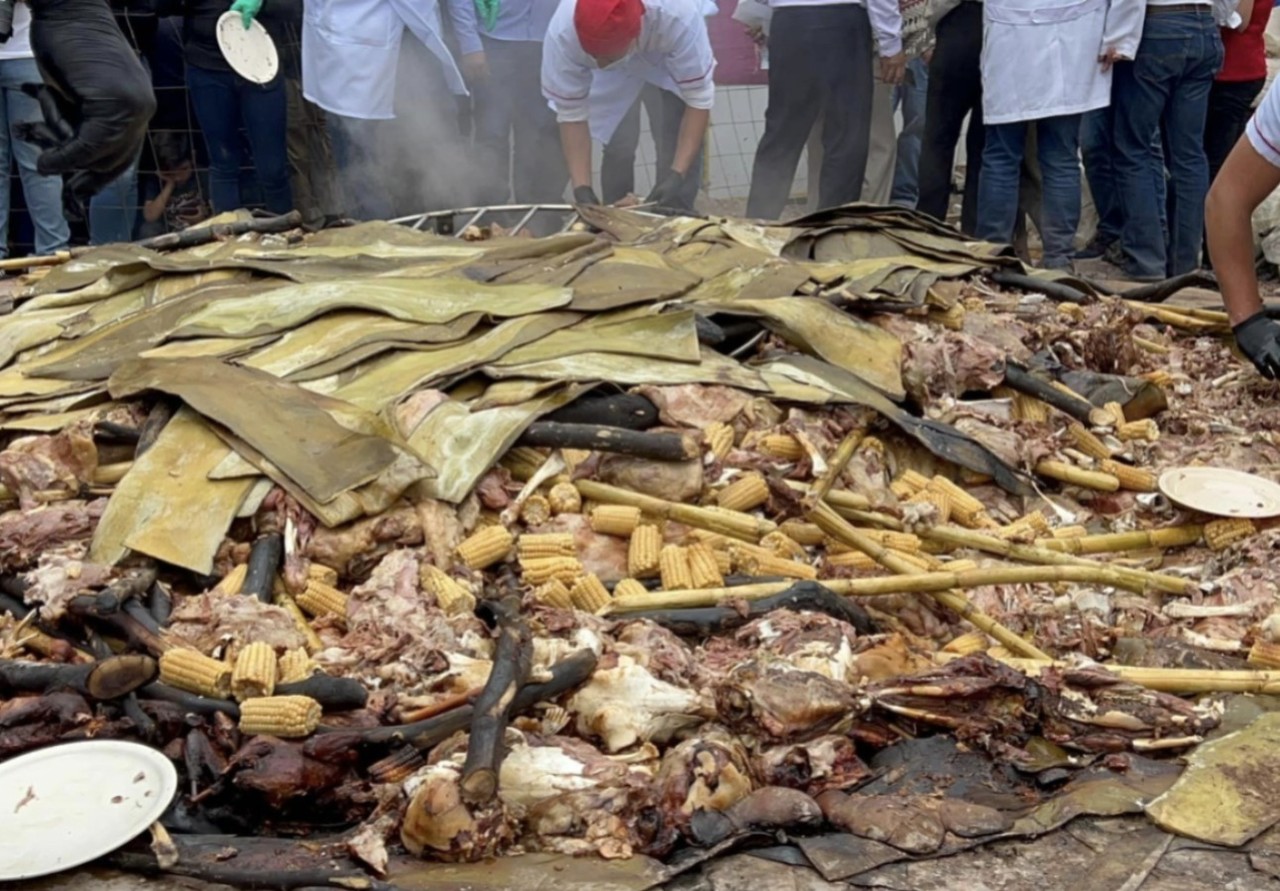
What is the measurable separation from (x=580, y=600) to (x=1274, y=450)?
9.16ft

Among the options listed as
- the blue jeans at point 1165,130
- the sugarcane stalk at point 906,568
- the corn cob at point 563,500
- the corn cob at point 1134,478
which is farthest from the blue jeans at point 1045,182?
the corn cob at point 563,500

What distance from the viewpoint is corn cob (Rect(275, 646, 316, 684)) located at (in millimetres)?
3316

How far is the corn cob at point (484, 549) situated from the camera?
384 cm

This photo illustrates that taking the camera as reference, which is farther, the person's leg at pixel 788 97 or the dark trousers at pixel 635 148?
the dark trousers at pixel 635 148

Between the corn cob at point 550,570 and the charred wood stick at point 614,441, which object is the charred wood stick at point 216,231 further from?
the corn cob at point 550,570

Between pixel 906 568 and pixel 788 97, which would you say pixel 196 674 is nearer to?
pixel 906 568

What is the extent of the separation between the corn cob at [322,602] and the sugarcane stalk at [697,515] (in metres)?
0.86

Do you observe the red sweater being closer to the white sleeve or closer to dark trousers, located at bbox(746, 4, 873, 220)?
dark trousers, located at bbox(746, 4, 873, 220)

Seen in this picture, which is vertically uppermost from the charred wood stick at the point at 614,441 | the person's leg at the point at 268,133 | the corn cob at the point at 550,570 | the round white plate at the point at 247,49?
the round white plate at the point at 247,49

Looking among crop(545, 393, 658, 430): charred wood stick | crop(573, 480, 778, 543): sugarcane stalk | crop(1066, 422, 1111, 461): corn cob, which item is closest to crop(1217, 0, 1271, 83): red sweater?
crop(1066, 422, 1111, 461): corn cob

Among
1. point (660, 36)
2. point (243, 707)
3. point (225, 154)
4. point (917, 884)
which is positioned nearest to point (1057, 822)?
point (917, 884)

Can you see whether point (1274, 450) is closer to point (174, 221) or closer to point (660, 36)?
point (660, 36)

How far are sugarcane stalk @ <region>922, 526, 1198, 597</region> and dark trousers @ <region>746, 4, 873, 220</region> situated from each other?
470 centimetres

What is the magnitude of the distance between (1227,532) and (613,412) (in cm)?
198
